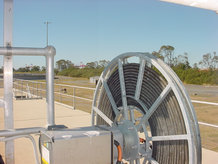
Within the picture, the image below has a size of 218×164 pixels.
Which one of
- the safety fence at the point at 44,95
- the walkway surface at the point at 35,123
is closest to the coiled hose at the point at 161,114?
the walkway surface at the point at 35,123

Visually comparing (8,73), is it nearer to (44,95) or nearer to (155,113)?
(155,113)

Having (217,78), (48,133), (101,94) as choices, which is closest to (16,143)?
(101,94)

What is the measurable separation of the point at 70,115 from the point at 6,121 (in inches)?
185

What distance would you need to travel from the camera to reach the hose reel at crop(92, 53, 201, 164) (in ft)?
5.02

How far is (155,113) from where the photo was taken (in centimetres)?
176

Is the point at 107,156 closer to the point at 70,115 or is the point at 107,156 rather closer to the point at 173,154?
the point at 173,154

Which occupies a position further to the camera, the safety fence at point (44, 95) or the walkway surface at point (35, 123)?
the safety fence at point (44, 95)

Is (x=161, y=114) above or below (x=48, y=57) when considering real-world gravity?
below

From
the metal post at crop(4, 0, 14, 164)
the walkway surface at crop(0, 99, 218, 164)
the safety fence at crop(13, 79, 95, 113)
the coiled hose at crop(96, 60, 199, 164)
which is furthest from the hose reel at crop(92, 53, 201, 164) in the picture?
the safety fence at crop(13, 79, 95, 113)

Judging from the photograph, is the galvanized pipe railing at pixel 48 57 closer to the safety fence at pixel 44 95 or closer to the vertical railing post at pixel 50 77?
the vertical railing post at pixel 50 77

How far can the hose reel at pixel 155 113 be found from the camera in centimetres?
153

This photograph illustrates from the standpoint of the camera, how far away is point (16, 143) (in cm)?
389

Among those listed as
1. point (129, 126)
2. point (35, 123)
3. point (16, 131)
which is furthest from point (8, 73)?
point (35, 123)

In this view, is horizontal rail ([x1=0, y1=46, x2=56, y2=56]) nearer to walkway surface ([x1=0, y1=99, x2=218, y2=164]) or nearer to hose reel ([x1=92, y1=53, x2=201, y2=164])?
hose reel ([x1=92, y1=53, x2=201, y2=164])
